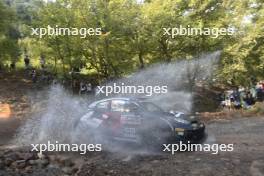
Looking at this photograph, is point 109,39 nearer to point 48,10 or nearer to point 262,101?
point 48,10

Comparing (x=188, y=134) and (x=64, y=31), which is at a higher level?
(x=64, y=31)

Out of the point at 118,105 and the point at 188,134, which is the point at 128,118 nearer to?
the point at 118,105

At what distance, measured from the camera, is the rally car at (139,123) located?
10.0 metres

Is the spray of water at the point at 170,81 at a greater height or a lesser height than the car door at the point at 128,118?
greater

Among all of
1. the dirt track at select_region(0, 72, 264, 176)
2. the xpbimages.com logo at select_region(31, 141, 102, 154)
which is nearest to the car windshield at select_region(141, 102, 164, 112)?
the dirt track at select_region(0, 72, 264, 176)

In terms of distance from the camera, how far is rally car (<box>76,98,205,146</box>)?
1003 cm

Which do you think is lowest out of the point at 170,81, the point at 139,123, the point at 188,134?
the point at 188,134

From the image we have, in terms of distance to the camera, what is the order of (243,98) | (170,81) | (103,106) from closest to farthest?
(103,106) < (170,81) < (243,98)

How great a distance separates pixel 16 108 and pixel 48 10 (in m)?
5.88

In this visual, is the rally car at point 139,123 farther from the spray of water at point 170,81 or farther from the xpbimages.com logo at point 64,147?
→ the spray of water at point 170,81

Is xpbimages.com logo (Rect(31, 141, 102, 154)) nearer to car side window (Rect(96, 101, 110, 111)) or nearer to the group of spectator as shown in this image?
car side window (Rect(96, 101, 110, 111))

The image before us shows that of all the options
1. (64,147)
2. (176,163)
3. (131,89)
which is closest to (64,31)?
(131,89)

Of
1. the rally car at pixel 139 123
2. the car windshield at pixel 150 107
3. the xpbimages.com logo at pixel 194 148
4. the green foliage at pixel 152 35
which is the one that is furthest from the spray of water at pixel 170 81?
the xpbimages.com logo at pixel 194 148

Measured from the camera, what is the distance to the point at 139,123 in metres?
10.4
